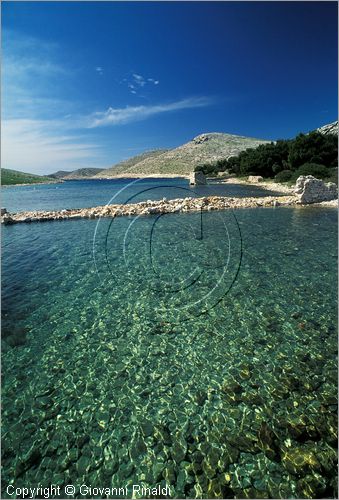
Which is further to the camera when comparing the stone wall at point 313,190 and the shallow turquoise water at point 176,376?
the stone wall at point 313,190

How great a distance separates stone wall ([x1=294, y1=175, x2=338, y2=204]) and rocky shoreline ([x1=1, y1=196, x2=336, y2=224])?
0.88m

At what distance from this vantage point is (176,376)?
6.84 metres

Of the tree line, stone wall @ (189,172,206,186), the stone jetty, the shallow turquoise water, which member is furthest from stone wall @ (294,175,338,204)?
stone wall @ (189,172,206,186)

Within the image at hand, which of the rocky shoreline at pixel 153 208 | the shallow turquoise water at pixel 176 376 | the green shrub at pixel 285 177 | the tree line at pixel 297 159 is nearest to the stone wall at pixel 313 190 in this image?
the rocky shoreline at pixel 153 208

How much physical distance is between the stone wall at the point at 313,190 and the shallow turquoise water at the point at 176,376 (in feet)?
59.5

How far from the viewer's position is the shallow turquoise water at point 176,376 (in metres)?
4.81

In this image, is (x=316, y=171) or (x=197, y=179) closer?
(x=316, y=171)

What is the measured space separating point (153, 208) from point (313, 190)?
17.9m

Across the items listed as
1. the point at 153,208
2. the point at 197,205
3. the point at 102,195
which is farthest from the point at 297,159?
the point at 153,208

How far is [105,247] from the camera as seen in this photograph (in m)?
18.5

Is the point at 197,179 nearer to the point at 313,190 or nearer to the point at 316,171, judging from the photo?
the point at 316,171

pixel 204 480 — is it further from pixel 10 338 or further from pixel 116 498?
pixel 10 338

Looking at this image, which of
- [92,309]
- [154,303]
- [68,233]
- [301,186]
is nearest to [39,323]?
[92,309]

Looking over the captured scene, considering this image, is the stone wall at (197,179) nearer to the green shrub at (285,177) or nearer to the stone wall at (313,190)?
the green shrub at (285,177)
